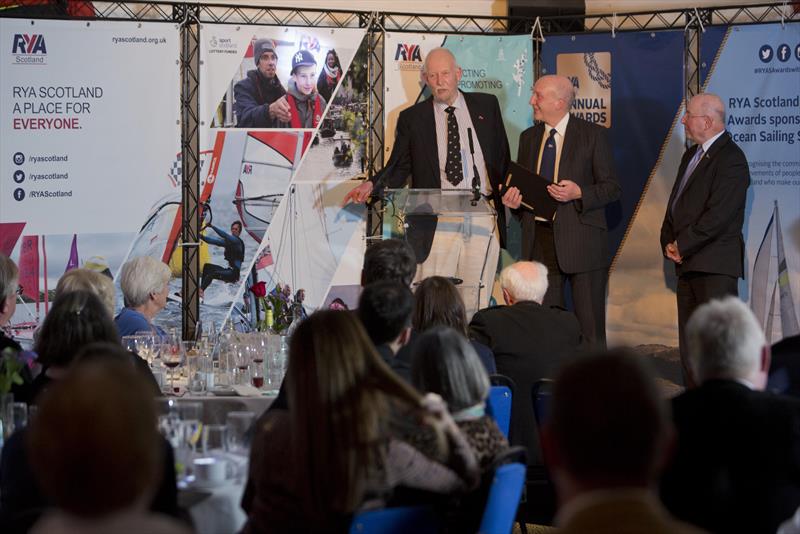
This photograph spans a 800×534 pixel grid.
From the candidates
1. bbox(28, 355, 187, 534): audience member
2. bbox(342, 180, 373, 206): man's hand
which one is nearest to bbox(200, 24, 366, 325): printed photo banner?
bbox(342, 180, 373, 206): man's hand

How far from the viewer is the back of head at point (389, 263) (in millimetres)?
5116

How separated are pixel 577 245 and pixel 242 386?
3312mm

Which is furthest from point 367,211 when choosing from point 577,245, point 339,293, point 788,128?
point 788,128

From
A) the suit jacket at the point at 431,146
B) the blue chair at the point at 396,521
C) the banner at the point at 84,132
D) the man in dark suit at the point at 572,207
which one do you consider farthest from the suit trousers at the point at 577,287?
the blue chair at the point at 396,521

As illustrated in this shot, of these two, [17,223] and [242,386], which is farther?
[17,223]

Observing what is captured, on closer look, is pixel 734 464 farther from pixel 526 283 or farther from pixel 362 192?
pixel 362 192

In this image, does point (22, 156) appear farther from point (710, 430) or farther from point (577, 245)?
point (710, 430)

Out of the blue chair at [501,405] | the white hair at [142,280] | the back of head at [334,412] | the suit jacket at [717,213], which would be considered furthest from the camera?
the suit jacket at [717,213]

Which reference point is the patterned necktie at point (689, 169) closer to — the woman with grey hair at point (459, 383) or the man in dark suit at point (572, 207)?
the man in dark suit at point (572, 207)

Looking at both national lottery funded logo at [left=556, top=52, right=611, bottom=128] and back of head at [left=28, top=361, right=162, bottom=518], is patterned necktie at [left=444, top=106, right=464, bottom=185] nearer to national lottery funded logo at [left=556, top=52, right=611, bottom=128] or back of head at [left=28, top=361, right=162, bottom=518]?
national lottery funded logo at [left=556, top=52, right=611, bottom=128]

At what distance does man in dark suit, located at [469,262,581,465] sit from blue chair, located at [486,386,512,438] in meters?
0.50

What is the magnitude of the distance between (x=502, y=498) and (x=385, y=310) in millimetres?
990

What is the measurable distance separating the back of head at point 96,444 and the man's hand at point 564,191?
19.7 feet

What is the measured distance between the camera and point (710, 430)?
2.80 m
